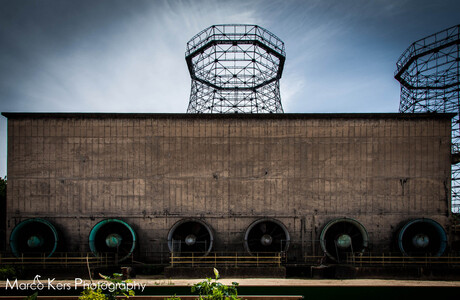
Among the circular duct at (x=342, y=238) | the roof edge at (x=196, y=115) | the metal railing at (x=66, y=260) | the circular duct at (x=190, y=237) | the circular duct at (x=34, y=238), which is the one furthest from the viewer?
the roof edge at (x=196, y=115)

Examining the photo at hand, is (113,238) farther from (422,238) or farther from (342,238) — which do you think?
(422,238)

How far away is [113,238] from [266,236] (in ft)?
34.9

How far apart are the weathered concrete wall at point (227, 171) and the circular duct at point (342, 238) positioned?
0.77 metres

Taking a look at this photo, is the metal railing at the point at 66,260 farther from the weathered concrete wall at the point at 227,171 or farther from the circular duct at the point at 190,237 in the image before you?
the circular duct at the point at 190,237

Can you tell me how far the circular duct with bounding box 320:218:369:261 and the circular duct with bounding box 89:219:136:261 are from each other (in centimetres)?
1375

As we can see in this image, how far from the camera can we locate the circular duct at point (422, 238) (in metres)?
20.2

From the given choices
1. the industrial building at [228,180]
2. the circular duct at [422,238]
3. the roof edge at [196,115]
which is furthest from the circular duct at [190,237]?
the circular duct at [422,238]

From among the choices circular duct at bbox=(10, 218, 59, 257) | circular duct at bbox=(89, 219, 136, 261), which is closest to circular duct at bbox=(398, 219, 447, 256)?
circular duct at bbox=(89, 219, 136, 261)

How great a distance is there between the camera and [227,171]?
72.4 feet

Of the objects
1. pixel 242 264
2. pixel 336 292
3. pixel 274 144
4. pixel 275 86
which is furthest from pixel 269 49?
pixel 336 292

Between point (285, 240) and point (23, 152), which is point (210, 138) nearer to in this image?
point (285, 240)

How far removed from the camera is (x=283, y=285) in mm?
16344

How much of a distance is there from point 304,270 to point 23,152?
22.1 m

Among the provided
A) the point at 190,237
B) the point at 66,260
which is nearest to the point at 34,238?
the point at 66,260
